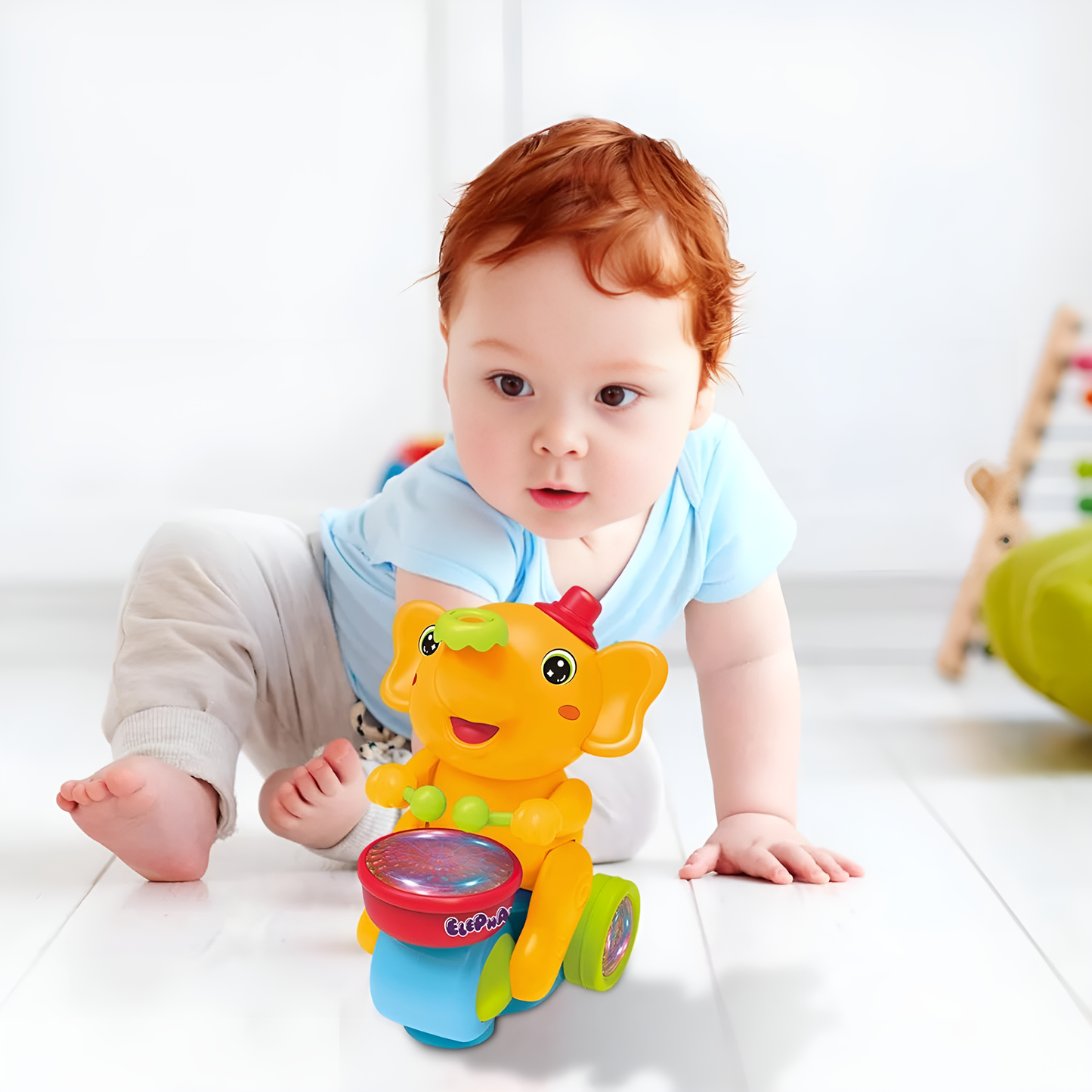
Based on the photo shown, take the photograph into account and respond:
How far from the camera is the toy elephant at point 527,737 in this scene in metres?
0.64

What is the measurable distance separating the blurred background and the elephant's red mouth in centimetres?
128

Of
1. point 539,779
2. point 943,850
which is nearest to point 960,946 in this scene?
point 943,850

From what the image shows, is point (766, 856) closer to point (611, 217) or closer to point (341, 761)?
point (341, 761)

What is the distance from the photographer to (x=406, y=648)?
2.35 feet

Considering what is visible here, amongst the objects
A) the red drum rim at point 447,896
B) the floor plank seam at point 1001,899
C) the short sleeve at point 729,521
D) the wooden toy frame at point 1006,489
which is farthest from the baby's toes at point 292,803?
the wooden toy frame at point 1006,489

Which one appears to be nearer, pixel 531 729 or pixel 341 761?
pixel 531 729

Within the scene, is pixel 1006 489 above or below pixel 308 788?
below

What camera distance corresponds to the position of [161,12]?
1.83 metres

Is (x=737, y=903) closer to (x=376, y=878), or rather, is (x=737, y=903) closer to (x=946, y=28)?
(x=376, y=878)

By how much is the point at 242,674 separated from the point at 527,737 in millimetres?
356

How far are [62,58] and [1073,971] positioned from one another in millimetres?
1723

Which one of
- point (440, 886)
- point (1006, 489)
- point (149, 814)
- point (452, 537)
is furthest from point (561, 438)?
point (1006, 489)

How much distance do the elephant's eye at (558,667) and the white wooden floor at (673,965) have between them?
0.58 feet

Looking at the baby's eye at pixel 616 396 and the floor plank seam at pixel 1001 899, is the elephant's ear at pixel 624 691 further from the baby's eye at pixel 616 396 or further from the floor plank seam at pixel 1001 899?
the floor plank seam at pixel 1001 899
